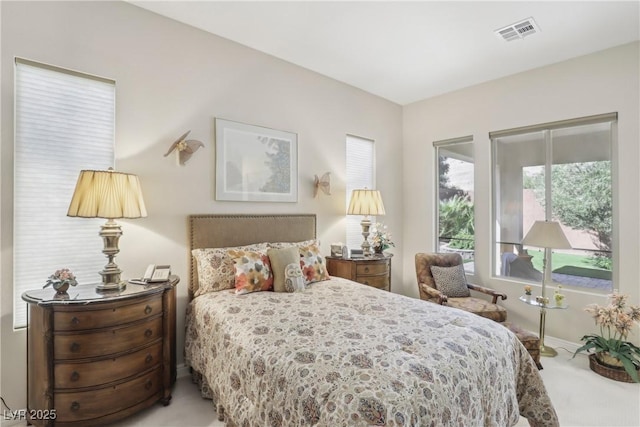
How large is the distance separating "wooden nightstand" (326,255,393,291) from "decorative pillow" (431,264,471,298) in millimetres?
640

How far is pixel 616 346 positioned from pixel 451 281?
4.92ft

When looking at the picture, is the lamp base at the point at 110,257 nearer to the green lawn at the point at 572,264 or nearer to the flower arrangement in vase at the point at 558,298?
the flower arrangement in vase at the point at 558,298

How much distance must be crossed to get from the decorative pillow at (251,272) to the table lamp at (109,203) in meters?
0.80

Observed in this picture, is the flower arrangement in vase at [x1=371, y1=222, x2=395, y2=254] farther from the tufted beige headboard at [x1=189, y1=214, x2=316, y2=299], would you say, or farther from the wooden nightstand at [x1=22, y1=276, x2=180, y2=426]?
the wooden nightstand at [x1=22, y1=276, x2=180, y2=426]

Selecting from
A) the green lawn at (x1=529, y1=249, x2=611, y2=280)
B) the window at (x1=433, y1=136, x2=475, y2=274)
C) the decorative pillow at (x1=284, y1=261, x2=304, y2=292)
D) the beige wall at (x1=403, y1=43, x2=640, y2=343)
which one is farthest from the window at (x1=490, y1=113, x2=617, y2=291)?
the decorative pillow at (x1=284, y1=261, x2=304, y2=292)

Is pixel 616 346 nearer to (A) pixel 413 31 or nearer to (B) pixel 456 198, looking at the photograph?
(B) pixel 456 198

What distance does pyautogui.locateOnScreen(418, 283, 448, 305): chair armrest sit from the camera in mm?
→ 3339

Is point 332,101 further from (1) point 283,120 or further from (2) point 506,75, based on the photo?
(2) point 506,75

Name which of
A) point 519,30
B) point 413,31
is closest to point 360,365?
point 413,31

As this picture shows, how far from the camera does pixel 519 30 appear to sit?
2.84 metres

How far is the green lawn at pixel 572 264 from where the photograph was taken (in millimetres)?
3303

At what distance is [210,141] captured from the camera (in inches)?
115

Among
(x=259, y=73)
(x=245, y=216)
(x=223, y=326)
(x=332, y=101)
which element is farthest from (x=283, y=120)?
(x=223, y=326)

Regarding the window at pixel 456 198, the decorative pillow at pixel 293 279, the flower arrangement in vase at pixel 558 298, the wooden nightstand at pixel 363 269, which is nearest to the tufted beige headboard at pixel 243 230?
the wooden nightstand at pixel 363 269
